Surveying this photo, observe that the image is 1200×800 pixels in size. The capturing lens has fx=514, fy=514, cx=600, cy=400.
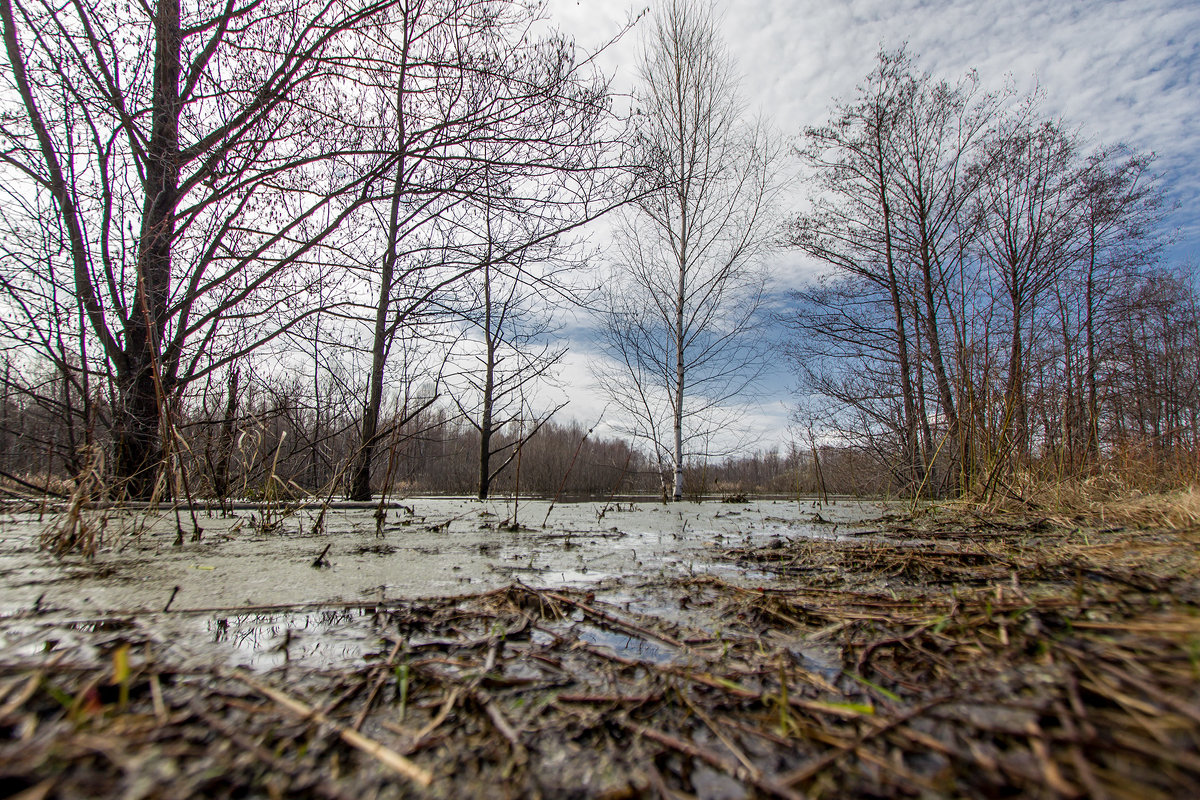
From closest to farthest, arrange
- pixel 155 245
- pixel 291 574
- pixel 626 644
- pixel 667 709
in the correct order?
pixel 667 709, pixel 626 644, pixel 291 574, pixel 155 245

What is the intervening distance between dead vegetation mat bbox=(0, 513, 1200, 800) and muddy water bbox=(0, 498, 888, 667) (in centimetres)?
14

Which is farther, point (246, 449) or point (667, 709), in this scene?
point (246, 449)

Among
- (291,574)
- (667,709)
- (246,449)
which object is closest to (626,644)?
(667,709)

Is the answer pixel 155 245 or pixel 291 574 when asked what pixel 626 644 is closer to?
pixel 291 574

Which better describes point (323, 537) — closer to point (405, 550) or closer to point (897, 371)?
point (405, 550)

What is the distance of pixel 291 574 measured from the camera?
224 cm

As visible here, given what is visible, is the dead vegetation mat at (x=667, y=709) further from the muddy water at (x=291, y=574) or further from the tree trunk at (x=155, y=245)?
the tree trunk at (x=155, y=245)

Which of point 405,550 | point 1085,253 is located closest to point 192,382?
point 405,550

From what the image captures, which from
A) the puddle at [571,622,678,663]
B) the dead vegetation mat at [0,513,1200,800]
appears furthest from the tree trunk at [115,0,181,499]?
the puddle at [571,622,678,663]

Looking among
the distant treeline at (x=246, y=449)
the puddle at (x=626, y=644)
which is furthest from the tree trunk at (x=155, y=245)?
the puddle at (x=626, y=644)

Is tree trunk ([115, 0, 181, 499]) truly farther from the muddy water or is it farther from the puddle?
the puddle

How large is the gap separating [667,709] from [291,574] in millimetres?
1907

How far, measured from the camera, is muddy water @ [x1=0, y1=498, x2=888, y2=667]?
4.76ft

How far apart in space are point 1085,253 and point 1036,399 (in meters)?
12.0
